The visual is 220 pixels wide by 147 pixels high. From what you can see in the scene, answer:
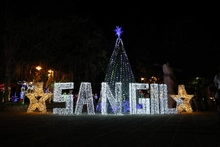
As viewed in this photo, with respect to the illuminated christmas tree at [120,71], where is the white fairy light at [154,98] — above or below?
below

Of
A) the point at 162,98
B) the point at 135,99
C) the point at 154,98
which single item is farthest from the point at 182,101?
the point at 135,99

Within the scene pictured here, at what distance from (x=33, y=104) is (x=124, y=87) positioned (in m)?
7.06

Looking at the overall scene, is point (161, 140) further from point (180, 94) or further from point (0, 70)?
point (0, 70)

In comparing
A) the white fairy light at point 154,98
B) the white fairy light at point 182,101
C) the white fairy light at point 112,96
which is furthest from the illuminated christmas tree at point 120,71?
the white fairy light at point 112,96

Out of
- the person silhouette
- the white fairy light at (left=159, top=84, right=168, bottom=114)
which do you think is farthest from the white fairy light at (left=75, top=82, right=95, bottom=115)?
the person silhouette

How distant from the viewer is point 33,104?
67.3ft

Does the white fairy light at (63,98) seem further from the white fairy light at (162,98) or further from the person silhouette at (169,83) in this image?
the person silhouette at (169,83)

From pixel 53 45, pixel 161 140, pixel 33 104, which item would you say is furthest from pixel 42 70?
pixel 161 140

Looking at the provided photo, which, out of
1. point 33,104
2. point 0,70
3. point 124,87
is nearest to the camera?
point 33,104

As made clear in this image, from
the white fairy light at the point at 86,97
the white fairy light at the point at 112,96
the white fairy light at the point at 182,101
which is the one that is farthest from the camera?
the white fairy light at the point at 182,101

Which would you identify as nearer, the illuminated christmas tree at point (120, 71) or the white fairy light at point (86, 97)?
the white fairy light at point (86, 97)

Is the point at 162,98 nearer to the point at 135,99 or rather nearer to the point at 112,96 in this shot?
the point at 135,99

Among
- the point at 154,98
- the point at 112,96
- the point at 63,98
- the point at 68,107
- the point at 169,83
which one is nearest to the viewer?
the point at 112,96

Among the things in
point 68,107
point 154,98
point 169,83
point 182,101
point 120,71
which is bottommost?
point 68,107
